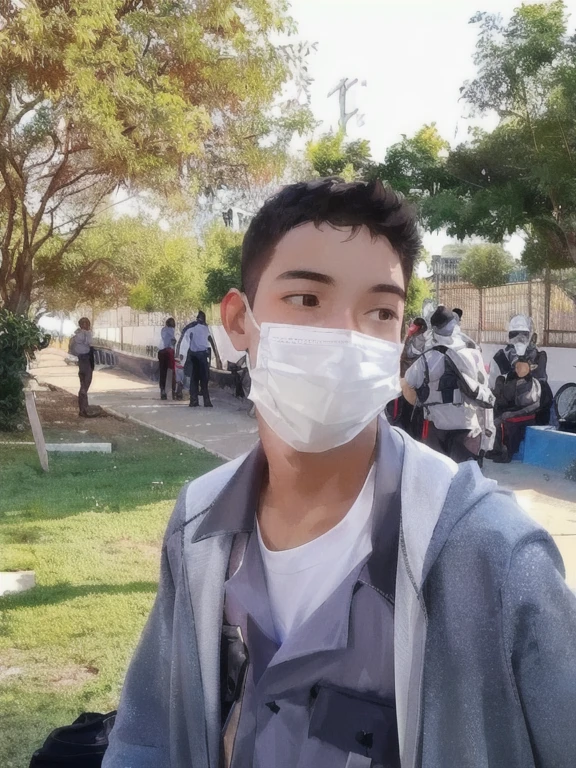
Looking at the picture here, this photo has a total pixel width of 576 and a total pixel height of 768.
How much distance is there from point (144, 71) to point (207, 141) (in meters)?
2.35

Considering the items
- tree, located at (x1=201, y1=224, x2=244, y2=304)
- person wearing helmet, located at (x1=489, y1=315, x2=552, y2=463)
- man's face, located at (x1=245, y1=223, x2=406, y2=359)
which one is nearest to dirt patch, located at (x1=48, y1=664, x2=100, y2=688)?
man's face, located at (x1=245, y1=223, x2=406, y2=359)

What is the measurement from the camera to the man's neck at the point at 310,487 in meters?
1.22

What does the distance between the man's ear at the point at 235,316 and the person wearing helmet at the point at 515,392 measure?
24.0ft

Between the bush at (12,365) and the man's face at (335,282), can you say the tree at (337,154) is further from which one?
the man's face at (335,282)

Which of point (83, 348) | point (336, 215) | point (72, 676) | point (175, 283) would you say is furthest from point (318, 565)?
point (175, 283)

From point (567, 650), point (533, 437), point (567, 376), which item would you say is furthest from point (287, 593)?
point (567, 376)

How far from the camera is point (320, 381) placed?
1283 mm

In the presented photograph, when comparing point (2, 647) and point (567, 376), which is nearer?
point (2, 647)

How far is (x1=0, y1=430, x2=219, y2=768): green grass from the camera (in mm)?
3344

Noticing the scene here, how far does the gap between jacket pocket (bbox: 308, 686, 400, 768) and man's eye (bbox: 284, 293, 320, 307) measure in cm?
53

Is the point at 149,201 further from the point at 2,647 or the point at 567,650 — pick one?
the point at 567,650

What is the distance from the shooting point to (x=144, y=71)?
9938 millimetres

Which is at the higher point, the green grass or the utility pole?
the utility pole

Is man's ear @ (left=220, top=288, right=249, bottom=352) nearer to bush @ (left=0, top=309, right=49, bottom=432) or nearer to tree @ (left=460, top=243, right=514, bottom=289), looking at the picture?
bush @ (left=0, top=309, right=49, bottom=432)
